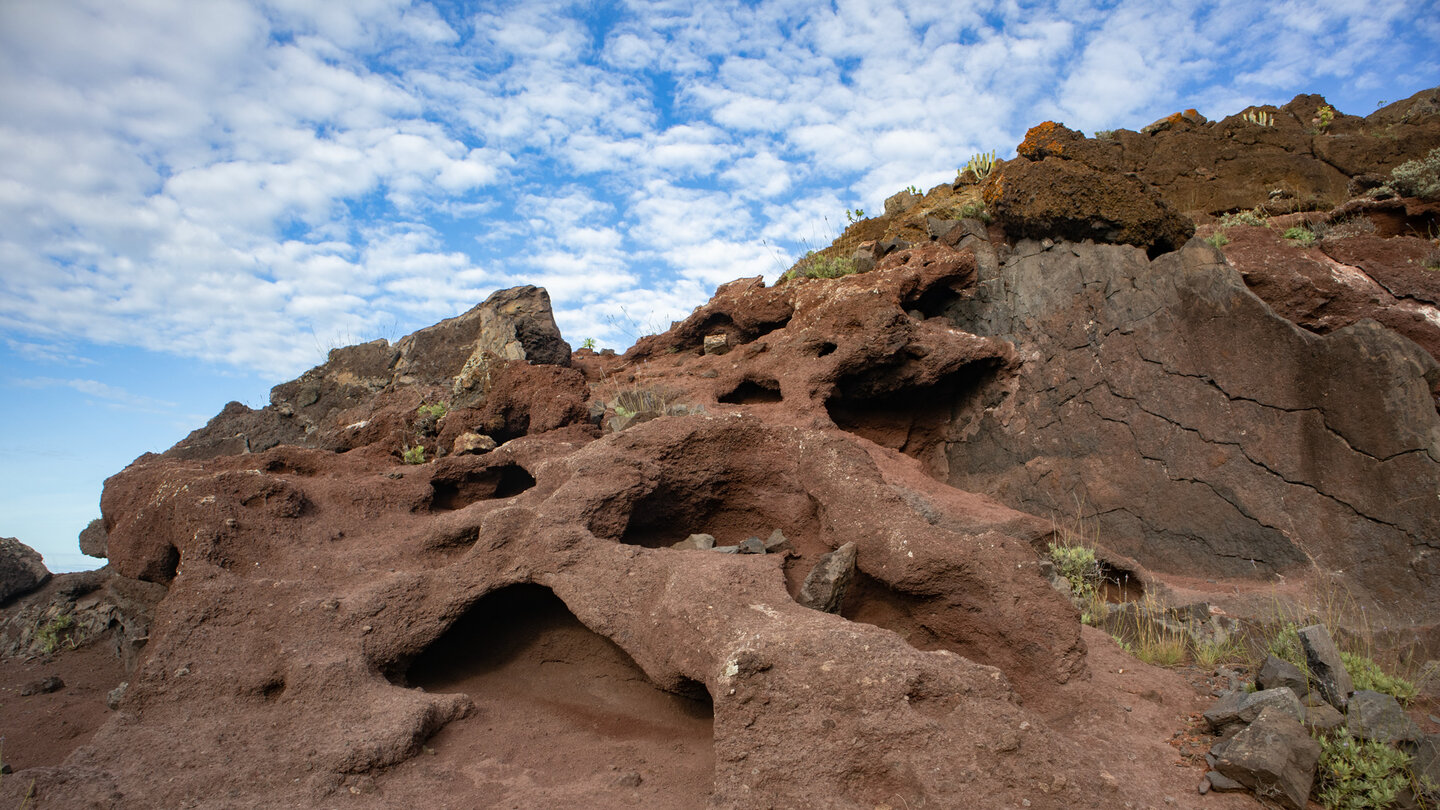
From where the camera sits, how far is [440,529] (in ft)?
19.2

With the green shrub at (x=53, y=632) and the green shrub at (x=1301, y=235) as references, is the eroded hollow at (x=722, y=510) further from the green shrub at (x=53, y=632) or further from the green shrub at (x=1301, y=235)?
the green shrub at (x=1301, y=235)

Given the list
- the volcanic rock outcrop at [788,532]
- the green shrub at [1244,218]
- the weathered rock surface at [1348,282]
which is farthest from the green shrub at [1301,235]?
the green shrub at [1244,218]

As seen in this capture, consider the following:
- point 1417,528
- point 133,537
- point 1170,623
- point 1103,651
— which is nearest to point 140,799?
point 133,537

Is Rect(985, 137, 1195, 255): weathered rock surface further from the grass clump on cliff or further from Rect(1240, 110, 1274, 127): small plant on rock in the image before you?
Rect(1240, 110, 1274, 127): small plant on rock

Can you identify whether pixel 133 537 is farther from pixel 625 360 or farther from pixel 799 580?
pixel 625 360

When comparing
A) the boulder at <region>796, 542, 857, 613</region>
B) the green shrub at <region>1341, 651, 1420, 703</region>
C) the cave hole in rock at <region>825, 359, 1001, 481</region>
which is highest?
the cave hole in rock at <region>825, 359, 1001, 481</region>

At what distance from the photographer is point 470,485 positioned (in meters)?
7.17

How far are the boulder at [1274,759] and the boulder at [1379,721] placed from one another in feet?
0.87

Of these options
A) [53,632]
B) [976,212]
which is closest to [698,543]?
[53,632]

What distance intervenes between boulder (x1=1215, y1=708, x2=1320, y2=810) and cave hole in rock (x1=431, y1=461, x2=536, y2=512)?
538 centimetres

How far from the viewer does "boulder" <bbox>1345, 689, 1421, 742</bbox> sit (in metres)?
3.81

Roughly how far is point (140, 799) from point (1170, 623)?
255 inches

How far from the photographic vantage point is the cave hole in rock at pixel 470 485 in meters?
7.09

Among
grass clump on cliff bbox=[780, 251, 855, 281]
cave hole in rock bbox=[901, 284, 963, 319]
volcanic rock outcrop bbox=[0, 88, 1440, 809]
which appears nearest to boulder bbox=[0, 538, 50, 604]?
volcanic rock outcrop bbox=[0, 88, 1440, 809]
